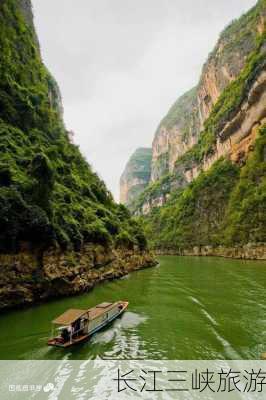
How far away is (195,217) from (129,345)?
70.6 m

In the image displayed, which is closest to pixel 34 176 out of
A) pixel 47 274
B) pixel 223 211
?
pixel 47 274

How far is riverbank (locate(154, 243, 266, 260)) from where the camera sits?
5066 centimetres

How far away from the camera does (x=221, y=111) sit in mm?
91562

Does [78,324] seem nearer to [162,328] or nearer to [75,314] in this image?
[75,314]

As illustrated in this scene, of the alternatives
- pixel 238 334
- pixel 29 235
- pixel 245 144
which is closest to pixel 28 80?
pixel 29 235

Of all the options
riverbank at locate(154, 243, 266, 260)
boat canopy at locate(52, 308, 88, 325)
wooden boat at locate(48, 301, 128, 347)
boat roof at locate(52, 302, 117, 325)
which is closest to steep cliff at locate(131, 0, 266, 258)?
riverbank at locate(154, 243, 266, 260)

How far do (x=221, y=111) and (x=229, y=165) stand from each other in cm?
2650

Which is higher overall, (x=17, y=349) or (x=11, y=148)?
(x=11, y=148)

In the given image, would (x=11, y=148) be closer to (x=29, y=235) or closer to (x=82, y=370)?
(x=29, y=235)

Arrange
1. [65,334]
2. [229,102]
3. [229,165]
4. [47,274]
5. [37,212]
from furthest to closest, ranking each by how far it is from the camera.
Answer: [229,102]
[229,165]
[47,274]
[37,212]
[65,334]

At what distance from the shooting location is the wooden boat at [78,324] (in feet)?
36.4

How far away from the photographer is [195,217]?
79562mm

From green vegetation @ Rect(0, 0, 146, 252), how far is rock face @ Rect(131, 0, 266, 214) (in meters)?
45.2

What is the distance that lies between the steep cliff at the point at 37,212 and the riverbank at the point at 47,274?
2.1 inches
